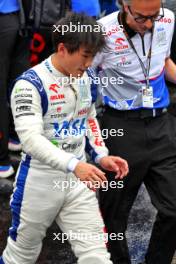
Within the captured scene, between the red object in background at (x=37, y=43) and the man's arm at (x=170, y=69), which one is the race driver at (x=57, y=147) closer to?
the man's arm at (x=170, y=69)

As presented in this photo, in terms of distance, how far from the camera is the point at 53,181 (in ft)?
10.6

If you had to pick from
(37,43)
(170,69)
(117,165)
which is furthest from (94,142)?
(37,43)

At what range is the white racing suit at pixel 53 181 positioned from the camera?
3078 millimetres

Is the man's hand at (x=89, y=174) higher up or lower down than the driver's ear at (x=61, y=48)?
lower down

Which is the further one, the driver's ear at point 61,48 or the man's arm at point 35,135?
the driver's ear at point 61,48

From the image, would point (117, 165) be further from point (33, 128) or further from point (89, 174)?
point (33, 128)

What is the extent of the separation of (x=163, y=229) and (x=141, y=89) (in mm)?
816

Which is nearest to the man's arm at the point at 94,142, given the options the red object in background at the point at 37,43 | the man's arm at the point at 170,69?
the man's arm at the point at 170,69

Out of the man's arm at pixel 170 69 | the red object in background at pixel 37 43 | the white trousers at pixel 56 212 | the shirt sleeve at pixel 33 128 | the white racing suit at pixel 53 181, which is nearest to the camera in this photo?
the shirt sleeve at pixel 33 128

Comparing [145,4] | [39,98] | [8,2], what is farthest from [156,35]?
[8,2]

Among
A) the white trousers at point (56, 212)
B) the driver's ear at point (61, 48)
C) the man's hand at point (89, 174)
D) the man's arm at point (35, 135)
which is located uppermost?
the driver's ear at point (61, 48)

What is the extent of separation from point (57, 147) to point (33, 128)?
0.67ft

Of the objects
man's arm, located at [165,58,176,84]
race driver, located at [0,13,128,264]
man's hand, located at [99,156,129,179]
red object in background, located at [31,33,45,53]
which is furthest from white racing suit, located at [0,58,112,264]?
red object in background, located at [31,33,45,53]

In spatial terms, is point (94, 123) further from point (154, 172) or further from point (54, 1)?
point (54, 1)
